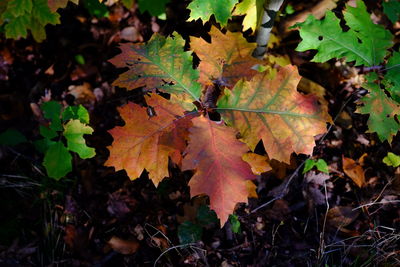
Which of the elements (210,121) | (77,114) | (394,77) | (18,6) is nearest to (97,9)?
(18,6)

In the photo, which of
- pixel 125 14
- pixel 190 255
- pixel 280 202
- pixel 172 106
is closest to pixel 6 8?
pixel 125 14

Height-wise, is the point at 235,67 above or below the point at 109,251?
above

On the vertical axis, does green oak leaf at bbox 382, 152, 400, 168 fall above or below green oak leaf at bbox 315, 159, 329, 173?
above

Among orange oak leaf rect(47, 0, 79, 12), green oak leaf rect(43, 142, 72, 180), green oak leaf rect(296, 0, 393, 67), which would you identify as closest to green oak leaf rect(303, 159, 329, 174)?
green oak leaf rect(296, 0, 393, 67)

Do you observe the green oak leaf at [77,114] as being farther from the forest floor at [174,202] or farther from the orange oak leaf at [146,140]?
the orange oak leaf at [146,140]

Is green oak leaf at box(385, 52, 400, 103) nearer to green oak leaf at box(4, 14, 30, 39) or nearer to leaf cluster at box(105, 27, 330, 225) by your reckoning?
leaf cluster at box(105, 27, 330, 225)

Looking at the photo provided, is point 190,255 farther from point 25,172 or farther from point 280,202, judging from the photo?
point 25,172
